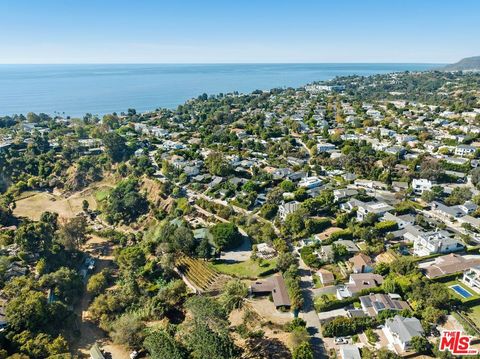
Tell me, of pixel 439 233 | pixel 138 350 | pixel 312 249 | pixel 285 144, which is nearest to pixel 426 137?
pixel 285 144

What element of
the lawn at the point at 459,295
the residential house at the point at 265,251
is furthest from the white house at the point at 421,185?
the residential house at the point at 265,251

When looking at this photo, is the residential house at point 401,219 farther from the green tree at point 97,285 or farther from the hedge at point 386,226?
the green tree at point 97,285

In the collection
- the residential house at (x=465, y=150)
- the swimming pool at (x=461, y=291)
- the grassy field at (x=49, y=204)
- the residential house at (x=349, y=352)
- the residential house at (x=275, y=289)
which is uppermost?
the residential house at (x=465, y=150)

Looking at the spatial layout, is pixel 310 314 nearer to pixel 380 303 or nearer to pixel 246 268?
pixel 380 303

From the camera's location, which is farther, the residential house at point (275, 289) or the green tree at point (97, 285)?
the green tree at point (97, 285)

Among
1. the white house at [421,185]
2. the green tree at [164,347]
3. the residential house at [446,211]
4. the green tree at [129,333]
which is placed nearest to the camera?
the green tree at [164,347]

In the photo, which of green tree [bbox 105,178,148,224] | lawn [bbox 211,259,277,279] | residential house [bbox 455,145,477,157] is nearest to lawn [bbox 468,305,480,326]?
lawn [bbox 211,259,277,279]

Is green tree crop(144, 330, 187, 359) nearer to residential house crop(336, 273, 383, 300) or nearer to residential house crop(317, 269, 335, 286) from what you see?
residential house crop(336, 273, 383, 300)
